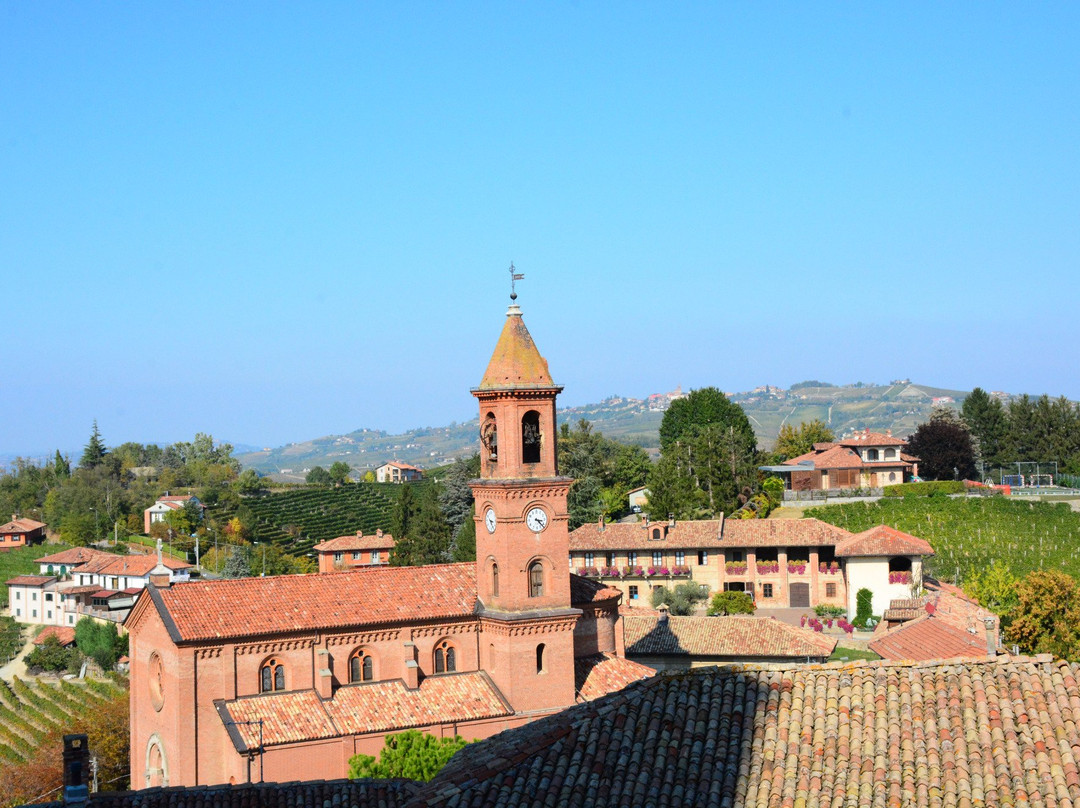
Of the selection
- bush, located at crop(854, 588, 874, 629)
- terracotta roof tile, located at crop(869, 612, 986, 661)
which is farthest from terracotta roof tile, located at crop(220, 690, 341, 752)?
bush, located at crop(854, 588, 874, 629)

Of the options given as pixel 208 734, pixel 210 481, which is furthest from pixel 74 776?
pixel 210 481

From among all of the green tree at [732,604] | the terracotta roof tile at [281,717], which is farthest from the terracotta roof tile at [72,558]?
the terracotta roof tile at [281,717]

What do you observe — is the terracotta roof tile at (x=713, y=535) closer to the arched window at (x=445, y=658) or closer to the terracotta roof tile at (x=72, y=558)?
the arched window at (x=445, y=658)

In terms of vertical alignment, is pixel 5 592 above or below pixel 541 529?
below

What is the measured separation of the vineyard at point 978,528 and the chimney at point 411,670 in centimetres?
3818

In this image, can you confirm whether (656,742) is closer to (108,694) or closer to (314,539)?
(108,694)

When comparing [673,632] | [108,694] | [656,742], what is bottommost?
[108,694]

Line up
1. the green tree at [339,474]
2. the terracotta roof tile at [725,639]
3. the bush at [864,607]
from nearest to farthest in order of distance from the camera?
the terracotta roof tile at [725,639]
the bush at [864,607]
the green tree at [339,474]

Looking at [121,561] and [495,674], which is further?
[121,561]

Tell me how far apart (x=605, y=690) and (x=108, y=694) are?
130 feet

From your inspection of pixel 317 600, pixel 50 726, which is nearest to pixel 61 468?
pixel 50 726

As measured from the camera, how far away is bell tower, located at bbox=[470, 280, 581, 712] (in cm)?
3516

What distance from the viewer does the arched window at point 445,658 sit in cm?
3575

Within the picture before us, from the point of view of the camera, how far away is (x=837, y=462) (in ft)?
298
